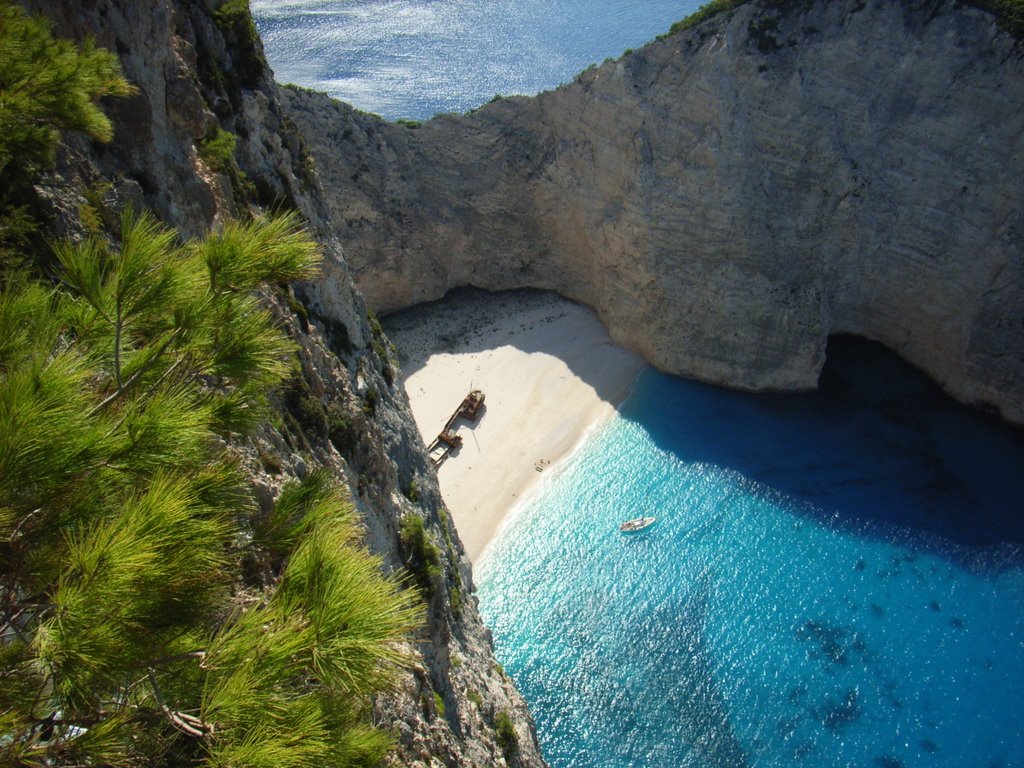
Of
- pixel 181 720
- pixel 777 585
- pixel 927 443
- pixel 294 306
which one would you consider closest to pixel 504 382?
pixel 777 585

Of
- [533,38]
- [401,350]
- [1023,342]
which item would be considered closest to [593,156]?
[401,350]

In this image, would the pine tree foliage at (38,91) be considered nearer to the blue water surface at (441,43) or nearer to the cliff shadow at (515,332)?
the cliff shadow at (515,332)

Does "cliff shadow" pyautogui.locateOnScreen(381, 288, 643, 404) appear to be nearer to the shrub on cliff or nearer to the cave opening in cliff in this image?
the cave opening in cliff

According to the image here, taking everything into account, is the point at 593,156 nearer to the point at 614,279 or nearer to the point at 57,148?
the point at 614,279

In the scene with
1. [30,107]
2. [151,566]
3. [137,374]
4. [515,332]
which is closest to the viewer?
[151,566]

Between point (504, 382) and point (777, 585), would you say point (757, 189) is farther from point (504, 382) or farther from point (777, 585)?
point (777, 585)

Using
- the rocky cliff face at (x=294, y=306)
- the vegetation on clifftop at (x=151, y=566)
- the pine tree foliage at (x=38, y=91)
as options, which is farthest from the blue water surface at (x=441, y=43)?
the vegetation on clifftop at (x=151, y=566)
